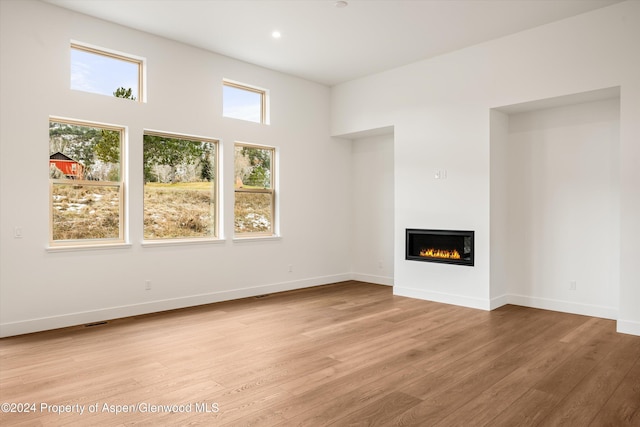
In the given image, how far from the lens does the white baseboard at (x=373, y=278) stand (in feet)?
23.3

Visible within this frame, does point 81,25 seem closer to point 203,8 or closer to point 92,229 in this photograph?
point 203,8

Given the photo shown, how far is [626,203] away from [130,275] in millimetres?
5489

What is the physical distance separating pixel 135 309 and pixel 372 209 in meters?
4.07

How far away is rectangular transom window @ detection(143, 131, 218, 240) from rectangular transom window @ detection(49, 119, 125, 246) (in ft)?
1.21

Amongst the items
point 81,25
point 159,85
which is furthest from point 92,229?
point 81,25

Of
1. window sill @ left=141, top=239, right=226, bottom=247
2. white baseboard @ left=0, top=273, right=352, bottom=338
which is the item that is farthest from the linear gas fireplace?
window sill @ left=141, top=239, right=226, bottom=247

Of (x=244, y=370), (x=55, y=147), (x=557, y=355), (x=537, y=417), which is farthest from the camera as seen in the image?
(x=55, y=147)

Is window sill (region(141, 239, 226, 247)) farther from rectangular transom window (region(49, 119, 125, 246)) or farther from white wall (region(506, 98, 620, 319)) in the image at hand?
white wall (region(506, 98, 620, 319))

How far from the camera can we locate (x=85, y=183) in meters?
4.75

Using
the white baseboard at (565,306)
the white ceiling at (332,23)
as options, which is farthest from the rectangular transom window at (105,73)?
the white baseboard at (565,306)

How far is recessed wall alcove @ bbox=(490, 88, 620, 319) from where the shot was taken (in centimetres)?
484

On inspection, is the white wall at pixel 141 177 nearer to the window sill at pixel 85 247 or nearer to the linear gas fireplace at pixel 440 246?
the window sill at pixel 85 247

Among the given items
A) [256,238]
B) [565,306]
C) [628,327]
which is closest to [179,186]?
[256,238]

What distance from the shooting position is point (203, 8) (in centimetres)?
449
